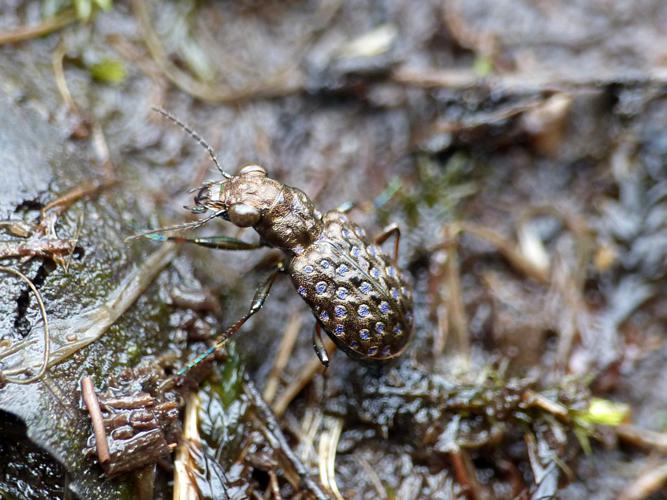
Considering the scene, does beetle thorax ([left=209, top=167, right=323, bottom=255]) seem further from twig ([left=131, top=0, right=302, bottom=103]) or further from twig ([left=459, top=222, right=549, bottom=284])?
twig ([left=459, top=222, right=549, bottom=284])

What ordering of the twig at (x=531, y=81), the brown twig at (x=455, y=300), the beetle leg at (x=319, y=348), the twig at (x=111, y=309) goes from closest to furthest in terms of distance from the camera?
the twig at (x=111, y=309) → the beetle leg at (x=319, y=348) → the brown twig at (x=455, y=300) → the twig at (x=531, y=81)

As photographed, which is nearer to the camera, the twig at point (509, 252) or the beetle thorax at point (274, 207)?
the beetle thorax at point (274, 207)

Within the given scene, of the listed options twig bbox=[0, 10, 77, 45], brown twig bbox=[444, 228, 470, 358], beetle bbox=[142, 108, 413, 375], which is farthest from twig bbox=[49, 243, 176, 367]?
brown twig bbox=[444, 228, 470, 358]

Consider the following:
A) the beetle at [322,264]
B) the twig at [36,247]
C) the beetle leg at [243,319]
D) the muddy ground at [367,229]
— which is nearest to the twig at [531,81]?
the muddy ground at [367,229]

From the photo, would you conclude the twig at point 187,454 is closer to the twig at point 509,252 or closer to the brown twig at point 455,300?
the brown twig at point 455,300

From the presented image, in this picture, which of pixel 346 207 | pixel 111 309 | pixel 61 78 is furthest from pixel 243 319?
pixel 61 78

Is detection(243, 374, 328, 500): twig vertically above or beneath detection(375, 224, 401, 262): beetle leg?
beneath

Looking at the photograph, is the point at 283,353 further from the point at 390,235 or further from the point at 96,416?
the point at 96,416
